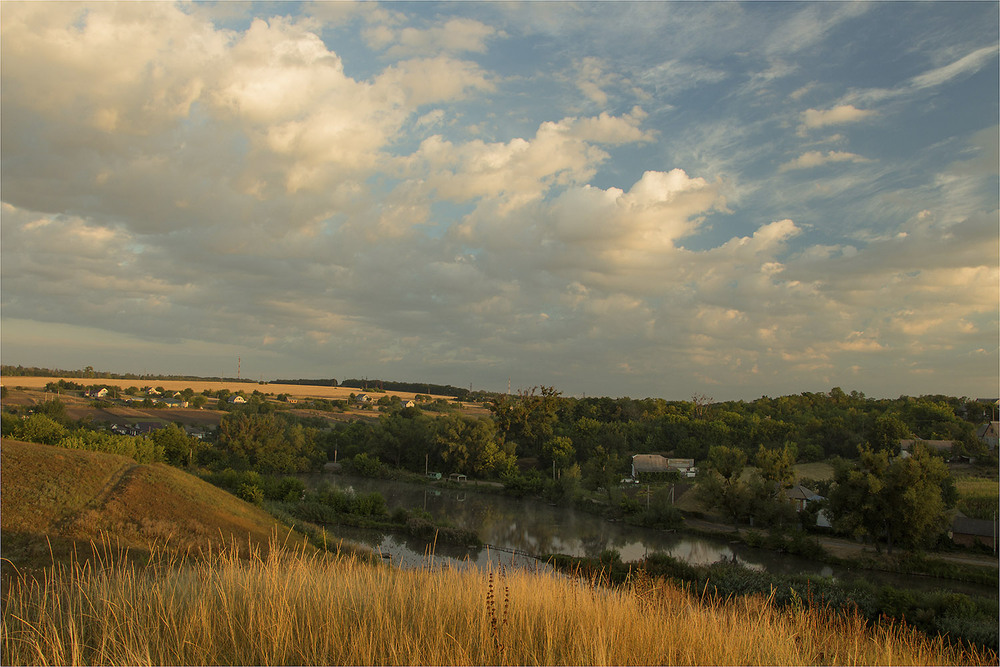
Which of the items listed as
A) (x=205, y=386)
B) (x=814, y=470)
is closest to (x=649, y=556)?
(x=814, y=470)

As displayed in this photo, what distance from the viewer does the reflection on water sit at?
23.5 meters

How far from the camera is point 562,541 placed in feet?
92.4

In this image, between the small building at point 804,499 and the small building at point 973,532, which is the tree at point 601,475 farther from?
the small building at point 973,532

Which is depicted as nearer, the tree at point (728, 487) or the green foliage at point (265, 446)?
the tree at point (728, 487)

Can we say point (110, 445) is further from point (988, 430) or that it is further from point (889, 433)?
point (988, 430)

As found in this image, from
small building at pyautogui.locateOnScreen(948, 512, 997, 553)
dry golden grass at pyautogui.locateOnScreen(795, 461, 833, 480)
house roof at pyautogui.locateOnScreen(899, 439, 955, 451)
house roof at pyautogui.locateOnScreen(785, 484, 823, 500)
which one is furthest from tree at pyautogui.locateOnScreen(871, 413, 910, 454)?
small building at pyautogui.locateOnScreen(948, 512, 997, 553)

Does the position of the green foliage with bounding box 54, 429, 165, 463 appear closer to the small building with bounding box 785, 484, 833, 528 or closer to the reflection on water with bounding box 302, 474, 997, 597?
the reflection on water with bounding box 302, 474, 997, 597

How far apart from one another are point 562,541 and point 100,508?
19.6 m

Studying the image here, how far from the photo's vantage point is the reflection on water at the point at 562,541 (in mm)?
23469

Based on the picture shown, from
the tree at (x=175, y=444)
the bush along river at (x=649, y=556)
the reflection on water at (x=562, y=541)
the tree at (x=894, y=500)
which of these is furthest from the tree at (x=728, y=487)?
the tree at (x=175, y=444)

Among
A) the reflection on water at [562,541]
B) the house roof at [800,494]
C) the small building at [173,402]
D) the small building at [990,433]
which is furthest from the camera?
the small building at [173,402]

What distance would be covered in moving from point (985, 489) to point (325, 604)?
45.2m

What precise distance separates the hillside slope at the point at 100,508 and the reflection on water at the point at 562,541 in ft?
18.2

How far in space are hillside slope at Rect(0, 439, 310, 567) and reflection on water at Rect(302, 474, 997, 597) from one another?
218 inches
